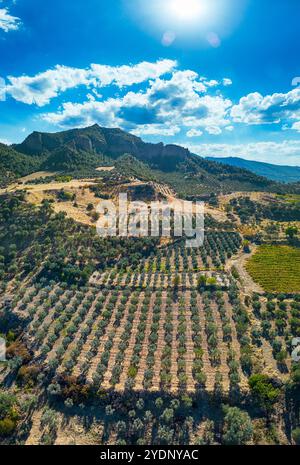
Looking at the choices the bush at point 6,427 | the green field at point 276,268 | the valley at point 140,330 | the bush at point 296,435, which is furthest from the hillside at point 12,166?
the bush at point 296,435

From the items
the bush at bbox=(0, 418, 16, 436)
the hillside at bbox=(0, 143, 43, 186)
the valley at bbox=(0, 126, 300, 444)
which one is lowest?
the bush at bbox=(0, 418, 16, 436)

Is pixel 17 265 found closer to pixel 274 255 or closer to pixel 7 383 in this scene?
pixel 7 383

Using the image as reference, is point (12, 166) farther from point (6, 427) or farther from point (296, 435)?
point (296, 435)

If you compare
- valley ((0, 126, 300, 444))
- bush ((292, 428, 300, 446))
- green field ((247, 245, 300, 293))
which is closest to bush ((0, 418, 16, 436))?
valley ((0, 126, 300, 444))

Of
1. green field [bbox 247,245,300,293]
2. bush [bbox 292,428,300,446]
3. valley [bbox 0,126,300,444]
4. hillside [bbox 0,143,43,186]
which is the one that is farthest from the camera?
hillside [bbox 0,143,43,186]

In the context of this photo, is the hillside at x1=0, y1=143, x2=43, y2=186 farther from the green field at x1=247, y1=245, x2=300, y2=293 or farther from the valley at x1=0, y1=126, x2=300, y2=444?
the green field at x1=247, y1=245, x2=300, y2=293

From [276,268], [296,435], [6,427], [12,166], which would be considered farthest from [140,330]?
[12,166]

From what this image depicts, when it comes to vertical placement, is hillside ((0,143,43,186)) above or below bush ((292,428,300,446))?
above

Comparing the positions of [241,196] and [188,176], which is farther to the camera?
[188,176]
